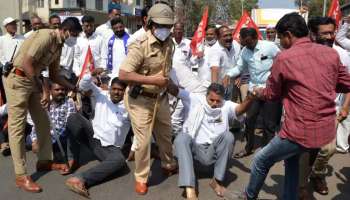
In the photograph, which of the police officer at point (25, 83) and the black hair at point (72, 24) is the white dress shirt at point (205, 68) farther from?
the police officer at point (25, 83)

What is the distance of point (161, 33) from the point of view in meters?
4.03

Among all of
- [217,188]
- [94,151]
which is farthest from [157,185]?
[94,151]

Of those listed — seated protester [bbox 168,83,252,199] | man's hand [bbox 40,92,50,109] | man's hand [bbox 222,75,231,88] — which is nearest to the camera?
seated protester [bbox 168,83,252,199]

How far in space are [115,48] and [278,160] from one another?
135 inches

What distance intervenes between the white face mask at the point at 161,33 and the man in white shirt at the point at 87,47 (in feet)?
8.04

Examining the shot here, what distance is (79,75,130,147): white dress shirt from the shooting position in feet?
15.9

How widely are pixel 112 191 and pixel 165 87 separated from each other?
→ 1247 mm

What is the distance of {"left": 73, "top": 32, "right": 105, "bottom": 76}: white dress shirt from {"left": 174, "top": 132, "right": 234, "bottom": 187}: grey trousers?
253 cm

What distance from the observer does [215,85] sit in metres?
4.45

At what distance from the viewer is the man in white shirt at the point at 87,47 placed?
21.2ft

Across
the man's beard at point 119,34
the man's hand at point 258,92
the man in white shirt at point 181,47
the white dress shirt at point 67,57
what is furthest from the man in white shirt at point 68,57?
the man's hand at point 258,92

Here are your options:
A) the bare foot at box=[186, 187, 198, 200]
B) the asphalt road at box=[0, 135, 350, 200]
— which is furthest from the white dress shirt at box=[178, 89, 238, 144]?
the bare foot at box=[186, 187, 198, 200]

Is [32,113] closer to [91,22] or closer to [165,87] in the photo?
[165,87]

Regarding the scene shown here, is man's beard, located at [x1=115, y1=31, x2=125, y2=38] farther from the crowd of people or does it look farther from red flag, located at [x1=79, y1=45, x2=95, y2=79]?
the crowd of people
